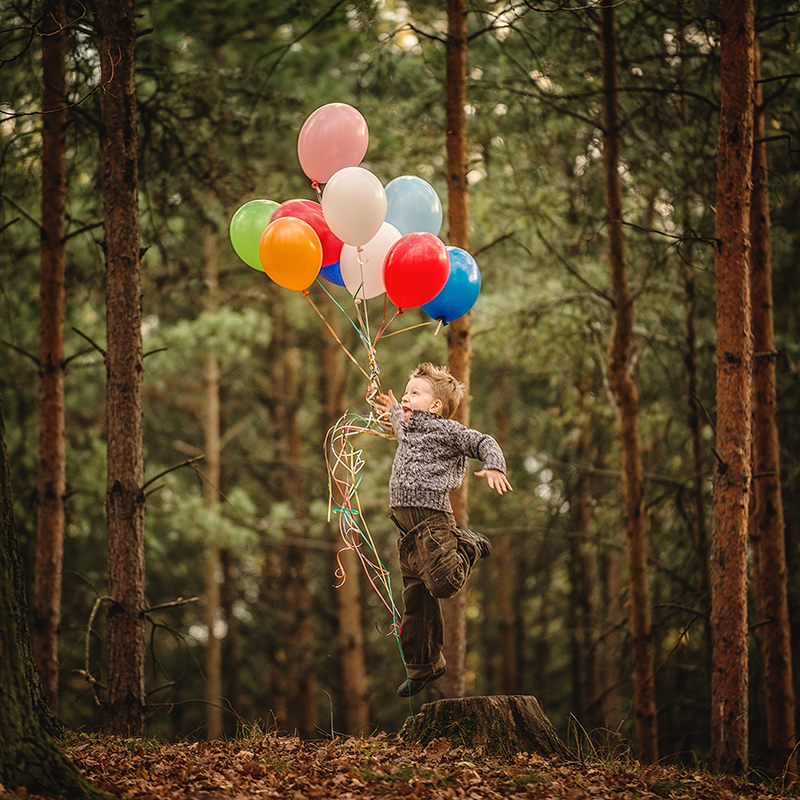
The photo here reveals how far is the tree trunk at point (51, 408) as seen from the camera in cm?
787

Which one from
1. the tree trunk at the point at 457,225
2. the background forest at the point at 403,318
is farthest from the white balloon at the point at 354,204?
the tree trunk at the point at 457,225

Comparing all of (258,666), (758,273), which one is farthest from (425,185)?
(258,666)

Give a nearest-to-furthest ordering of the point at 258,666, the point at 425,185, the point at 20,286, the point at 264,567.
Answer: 1. the point at 425,185
2. the point at 20,286
3. the point at 264,567
4. the point at 258,666

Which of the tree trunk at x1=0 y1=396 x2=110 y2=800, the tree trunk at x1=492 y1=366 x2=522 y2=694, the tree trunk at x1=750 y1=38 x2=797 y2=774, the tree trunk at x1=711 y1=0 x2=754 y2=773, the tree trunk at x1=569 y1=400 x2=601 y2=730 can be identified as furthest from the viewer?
the tree trunk at x1=492 y1=366 x2=522 y2=694

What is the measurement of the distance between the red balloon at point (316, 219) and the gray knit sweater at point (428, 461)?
138 cm

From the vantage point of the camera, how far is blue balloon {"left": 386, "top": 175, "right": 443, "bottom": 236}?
19.8 ft

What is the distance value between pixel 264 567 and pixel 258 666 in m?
3.82

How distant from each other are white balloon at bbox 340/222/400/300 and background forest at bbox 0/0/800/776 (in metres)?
1.76

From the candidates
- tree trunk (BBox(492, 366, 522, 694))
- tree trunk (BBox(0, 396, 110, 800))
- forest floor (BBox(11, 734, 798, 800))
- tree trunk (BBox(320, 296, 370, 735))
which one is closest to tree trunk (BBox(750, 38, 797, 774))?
forest floor (BBox(11, 734, 798, 800))

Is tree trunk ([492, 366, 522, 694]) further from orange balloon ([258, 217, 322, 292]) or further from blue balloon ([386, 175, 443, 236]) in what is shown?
orange balloon ([258, 217, 322, 292])

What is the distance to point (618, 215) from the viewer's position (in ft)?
27.4

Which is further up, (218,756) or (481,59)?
(481,59)

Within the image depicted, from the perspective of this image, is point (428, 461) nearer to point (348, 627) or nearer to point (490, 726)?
point (490, 726)

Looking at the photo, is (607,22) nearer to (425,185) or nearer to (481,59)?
(425,185)
